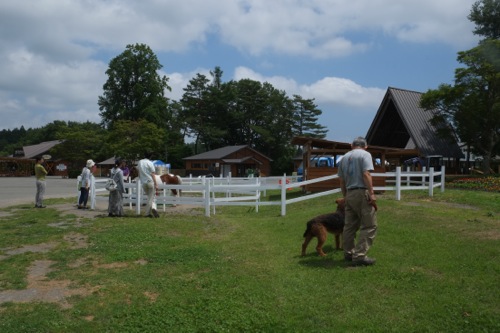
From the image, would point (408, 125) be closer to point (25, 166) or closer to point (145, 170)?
point (145, 170)

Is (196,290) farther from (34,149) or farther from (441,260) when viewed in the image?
(34,149)

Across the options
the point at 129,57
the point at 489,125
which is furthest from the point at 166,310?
the point at 129,57

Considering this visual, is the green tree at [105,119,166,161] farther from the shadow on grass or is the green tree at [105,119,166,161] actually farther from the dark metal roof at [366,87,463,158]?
the shadow on grass

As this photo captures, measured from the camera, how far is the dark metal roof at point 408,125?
2930 centimetres

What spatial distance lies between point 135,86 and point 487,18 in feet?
139

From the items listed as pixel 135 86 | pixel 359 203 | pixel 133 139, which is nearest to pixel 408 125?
pixel 359 203

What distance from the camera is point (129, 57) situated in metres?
60.8

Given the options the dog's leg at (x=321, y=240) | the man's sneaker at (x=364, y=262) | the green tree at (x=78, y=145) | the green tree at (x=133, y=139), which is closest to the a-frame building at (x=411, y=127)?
the dog's leg at (x=321, y=240)

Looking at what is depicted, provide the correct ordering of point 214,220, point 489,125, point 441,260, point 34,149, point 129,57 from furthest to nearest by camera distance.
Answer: point 34,149, point 129,57, point 489,125, point 214,220, point 441,260

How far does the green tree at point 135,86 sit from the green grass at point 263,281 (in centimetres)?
5313

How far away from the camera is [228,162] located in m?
55.6

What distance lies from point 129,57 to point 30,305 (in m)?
59.9

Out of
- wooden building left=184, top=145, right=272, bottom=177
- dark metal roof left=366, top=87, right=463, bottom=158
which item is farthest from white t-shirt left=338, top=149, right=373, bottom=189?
wooden building left=184, top=145, right=272, bottom=177

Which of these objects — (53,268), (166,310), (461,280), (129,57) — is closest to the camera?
(166,310)
